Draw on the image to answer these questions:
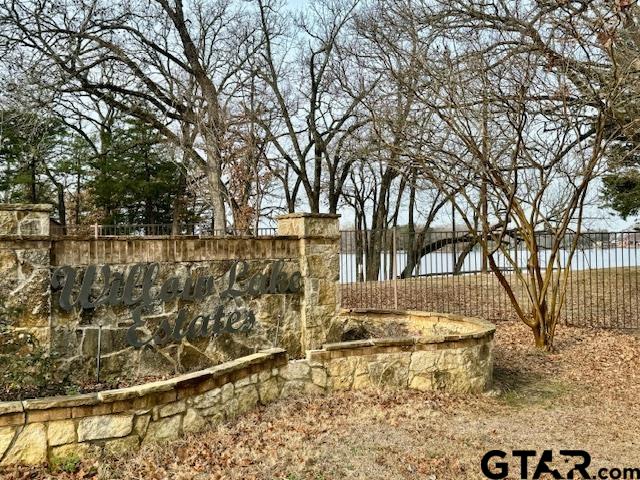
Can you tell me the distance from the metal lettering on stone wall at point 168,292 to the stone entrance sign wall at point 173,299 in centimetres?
2

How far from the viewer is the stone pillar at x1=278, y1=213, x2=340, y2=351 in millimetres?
7492

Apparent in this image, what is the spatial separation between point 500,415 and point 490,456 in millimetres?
1397

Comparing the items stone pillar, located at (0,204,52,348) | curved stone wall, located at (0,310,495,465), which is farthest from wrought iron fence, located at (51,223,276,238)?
curved stone wall, located at (0,310,495,465)

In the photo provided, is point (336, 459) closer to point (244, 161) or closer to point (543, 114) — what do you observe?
point (543, 114)

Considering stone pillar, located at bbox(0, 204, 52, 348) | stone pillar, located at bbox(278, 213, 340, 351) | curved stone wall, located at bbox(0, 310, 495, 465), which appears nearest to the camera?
curved stone wall, located at bbox(0, 310, 495, 465)

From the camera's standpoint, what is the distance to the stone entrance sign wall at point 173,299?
5.63 m

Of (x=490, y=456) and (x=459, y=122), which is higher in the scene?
(x=459, y=122)

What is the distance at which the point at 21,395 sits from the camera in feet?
15.1

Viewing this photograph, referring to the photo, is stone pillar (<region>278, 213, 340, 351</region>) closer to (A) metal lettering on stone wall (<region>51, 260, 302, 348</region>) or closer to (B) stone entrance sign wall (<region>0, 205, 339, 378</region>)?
(B) stone entrance sign wall (<region>0, 205, 339, 378</region>)

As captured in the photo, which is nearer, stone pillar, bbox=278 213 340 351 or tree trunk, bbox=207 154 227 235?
stone pillar, bbox=278 213 340 351

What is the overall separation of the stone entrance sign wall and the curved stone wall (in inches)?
72.7

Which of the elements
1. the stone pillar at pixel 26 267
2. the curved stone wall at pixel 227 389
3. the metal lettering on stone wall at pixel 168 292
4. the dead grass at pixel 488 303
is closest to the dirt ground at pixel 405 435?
the curved stone wall at pixel 227 389

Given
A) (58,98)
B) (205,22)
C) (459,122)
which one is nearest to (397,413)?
(459,122)

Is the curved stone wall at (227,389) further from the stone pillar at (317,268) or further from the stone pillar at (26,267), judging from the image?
the stone pillar at (26,267)
